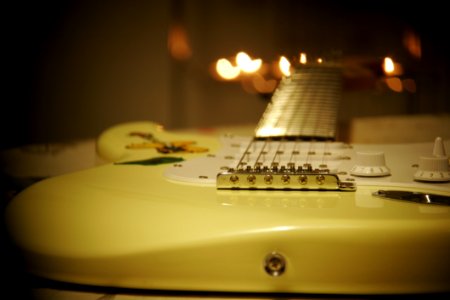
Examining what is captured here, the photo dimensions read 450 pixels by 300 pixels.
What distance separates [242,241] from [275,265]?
0.13ft

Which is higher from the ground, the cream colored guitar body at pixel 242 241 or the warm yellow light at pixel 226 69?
the warm yellow light at pixel 226 69

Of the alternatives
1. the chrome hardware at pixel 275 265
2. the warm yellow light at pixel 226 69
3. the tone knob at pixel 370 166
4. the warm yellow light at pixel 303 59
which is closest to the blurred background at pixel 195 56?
the warm yellow light at pixel 226 69

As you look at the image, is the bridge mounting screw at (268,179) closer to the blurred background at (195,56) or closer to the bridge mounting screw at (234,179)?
the bridge mounting screw at (234,179)

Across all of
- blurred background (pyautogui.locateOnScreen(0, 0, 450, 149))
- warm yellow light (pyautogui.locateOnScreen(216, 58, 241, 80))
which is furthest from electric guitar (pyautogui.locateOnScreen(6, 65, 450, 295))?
warm yellow light (pyautogui.locateOnScreen(216, 58, 241, 80))

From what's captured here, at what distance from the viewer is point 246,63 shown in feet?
11.1

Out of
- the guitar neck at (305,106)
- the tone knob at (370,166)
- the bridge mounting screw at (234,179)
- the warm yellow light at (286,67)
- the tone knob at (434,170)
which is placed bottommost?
the bridge mounting screw at (234,179)

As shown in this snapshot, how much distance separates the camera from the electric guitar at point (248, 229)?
503 millimetres

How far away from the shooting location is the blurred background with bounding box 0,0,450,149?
2672 mm

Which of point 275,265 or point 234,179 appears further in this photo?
point 234,179

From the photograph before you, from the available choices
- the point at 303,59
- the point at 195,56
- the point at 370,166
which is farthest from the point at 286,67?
the point at 195,56

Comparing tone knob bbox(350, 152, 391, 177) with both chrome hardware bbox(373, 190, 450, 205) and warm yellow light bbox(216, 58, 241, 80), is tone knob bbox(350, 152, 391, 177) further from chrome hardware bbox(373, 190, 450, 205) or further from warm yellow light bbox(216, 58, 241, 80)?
warm yellow light bbox(216, 58, 241, 80)

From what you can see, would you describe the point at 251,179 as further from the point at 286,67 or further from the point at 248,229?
the point at 286,67

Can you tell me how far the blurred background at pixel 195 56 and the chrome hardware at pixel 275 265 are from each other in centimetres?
227

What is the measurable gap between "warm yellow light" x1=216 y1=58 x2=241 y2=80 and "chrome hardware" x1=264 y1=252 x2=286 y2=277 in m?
2.88
